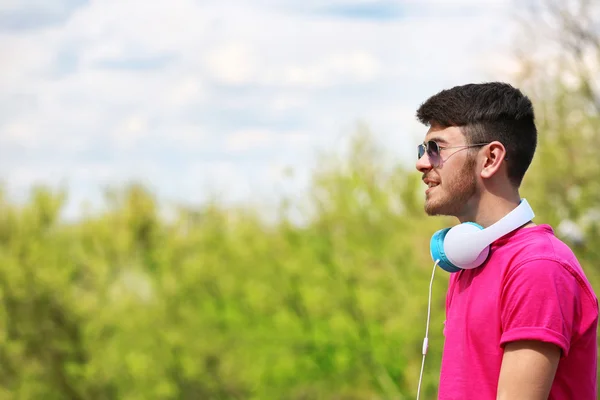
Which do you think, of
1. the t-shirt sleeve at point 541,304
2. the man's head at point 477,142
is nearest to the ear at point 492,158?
the man's head at point 477,142

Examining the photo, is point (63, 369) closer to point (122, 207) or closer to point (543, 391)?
point (122, 207)

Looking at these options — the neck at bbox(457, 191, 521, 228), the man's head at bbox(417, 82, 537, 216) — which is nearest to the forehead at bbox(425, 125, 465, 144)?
the man's head at bbox(417, 82, 537, 216)

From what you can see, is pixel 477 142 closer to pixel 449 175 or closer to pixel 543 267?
pixel 449 175

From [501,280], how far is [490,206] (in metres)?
0.26

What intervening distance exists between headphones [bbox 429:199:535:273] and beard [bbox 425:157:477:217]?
2.6 inches

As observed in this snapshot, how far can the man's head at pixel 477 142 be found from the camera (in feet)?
8.09

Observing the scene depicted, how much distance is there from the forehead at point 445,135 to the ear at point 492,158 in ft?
0.25

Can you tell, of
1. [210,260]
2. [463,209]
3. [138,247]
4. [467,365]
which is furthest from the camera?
[138,247]

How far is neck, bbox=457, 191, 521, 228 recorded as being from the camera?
246 centimetres

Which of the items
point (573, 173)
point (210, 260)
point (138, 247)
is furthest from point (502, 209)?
point (138, 247)

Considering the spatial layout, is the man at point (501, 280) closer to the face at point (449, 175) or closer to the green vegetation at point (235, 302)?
the face at point (449, 175)

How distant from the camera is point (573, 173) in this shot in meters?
15.5

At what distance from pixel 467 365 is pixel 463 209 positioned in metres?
0.42

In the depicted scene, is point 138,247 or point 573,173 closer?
point 573,173
